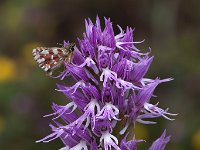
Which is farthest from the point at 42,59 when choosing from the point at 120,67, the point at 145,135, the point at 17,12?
the point at 17,12

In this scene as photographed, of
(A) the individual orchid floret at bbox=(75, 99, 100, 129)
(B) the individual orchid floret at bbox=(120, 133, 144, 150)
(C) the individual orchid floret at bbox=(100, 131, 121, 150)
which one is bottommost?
(B) the individual orchid floret at bbox=(120, 133, 144, 150)

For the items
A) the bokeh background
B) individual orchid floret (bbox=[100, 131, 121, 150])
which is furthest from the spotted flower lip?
the bokeh background

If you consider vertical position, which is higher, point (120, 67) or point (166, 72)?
point (120, 67)

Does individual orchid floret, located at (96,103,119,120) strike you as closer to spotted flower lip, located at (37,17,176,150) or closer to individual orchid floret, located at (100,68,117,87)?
spotted flower lip, located at (37,17,176,150)

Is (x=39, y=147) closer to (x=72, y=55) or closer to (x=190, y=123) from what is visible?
(x=190, y=123)

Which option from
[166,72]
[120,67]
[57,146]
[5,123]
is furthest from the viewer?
[166,72]
